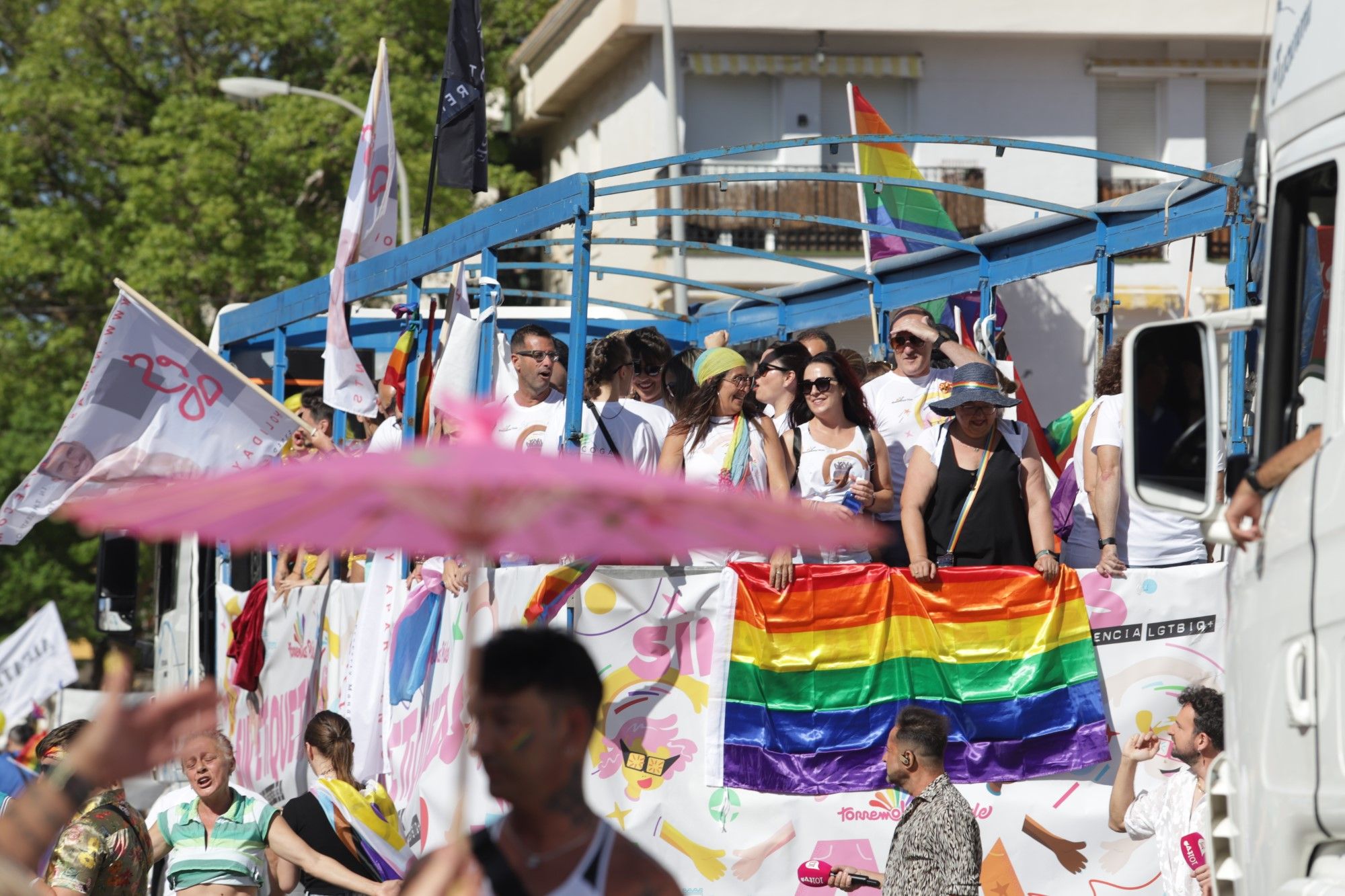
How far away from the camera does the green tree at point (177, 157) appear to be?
2844cm

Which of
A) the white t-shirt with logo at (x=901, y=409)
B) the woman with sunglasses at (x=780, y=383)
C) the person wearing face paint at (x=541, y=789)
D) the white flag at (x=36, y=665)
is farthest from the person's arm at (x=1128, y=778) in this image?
the white flag at (x=36, y=665)

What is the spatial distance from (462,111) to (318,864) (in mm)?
5103

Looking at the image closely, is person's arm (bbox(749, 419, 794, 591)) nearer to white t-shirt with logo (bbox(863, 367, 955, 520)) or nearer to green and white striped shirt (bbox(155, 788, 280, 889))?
white t-shirt with logo (bbox(863, 367, 955, 520))

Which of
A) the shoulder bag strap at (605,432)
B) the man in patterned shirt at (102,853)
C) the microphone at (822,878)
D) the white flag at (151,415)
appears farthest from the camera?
the white flag at (151,415)

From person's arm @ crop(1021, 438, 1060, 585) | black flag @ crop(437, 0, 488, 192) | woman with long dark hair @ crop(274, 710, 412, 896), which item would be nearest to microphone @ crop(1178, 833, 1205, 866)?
person's arm @ crop(1021, 438, 1060, 585)

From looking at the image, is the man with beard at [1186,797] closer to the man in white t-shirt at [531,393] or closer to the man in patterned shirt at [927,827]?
the man in patterned shirt at [927,827]

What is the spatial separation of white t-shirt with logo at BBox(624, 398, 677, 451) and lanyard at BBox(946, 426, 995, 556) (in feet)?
4.84

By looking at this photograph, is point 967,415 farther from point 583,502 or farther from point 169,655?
point 169,655

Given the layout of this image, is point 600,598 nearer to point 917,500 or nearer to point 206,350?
point 917,500

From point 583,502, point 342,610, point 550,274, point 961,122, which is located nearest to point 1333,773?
point 583,502

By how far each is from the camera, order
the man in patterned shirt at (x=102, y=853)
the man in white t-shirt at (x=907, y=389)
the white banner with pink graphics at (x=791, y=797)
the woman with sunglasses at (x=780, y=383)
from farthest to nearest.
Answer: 1. the man in white t-shirt at (x=907, y=389)
2. the woman with sunglasses at (x=780, y=383)
3. the white banner with pink graphics at (x=791, y=797)
4. the man in patterned shirt at (x=102, y=853)

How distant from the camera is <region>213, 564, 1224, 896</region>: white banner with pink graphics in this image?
8023mm

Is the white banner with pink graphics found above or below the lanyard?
below

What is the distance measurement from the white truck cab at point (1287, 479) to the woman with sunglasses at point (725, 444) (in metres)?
3.52
